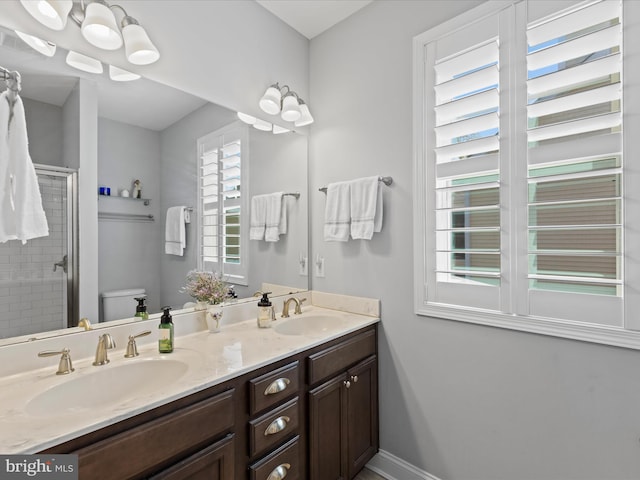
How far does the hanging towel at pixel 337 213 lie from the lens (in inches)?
76.5

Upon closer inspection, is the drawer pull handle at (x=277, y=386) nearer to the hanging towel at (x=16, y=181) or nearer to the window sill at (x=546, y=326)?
the window sill at (x=546, y=326)

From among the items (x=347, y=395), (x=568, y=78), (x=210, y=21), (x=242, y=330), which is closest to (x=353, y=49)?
(x=210, y=21)

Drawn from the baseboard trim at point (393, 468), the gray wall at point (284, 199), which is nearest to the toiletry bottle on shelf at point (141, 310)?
the gray wall at point (284, 199)

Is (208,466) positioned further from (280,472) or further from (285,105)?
(285,105)

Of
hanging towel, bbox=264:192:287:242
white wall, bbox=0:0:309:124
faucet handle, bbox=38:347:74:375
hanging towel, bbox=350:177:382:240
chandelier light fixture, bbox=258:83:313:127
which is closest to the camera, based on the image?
faucet handle, bbox=38:347:74:375

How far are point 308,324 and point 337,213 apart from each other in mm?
698

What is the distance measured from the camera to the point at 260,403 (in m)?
1.20

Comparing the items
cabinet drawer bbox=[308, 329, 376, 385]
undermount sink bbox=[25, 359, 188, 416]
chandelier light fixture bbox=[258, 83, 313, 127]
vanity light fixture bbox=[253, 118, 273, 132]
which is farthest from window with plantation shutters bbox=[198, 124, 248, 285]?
cabinet drawer bbox=[308, 329, 376, 385]

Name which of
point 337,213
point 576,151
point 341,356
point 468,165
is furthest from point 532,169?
point 341,356

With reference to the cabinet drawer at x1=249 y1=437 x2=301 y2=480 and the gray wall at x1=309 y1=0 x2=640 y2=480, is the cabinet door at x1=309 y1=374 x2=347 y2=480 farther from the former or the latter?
the gray wall at x1=309 y1=0 x2=640 y2=480

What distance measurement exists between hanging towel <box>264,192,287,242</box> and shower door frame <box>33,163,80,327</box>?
99 centimetres

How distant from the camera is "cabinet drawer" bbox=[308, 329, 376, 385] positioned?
1.45 m

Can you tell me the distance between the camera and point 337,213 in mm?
1980

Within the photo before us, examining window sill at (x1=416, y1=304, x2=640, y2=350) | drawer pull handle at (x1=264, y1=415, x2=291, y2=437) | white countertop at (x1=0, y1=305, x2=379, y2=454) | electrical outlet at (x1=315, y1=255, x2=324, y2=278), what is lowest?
drawer pull handle at (x1=264, y1=415, x2=291, y2=437)
